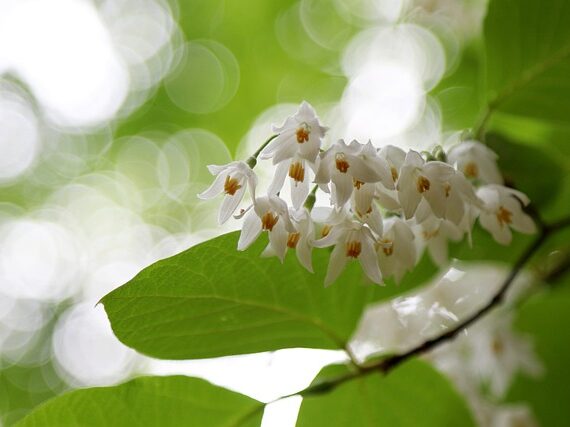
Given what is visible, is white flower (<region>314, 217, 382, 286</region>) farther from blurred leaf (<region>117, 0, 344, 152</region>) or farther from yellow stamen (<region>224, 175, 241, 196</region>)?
blurred leaf (<region>117, 0, 344, 152</region>)

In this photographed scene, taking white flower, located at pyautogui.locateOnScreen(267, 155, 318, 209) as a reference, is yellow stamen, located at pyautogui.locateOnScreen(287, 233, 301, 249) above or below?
below

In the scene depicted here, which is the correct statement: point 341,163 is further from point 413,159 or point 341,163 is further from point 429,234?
point 429,234

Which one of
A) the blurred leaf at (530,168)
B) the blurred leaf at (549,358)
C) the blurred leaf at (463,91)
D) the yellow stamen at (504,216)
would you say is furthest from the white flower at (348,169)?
the blurred leaf at (463,91)

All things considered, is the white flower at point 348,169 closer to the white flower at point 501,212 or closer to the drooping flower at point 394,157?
the drooping flower at point 394,157

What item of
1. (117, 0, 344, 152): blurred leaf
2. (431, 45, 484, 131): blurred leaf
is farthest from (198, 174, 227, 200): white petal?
(117, 0, 344, 152): blurred leaf

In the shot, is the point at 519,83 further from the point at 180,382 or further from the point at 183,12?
the point at 183,12

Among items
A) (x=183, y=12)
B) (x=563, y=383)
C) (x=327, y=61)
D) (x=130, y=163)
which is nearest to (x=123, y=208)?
(x=130, y=163)
